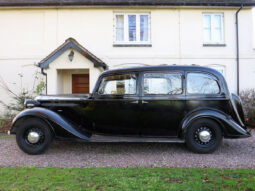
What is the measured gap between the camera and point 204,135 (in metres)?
3.84

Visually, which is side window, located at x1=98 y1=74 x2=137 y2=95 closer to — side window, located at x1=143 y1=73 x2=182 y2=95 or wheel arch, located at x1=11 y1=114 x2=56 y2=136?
side window, located at x1=143 y1=73 x2=182 y2=95

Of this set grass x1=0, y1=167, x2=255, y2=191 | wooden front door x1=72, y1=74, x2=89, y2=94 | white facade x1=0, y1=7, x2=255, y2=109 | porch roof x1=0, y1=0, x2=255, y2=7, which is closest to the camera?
grass x1=0, y1=167, x2=255, y2=191

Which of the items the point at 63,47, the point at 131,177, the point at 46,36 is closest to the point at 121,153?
the point at 131,177

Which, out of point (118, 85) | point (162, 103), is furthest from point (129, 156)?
point (118, 85)

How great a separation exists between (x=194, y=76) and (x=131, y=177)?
2.67m

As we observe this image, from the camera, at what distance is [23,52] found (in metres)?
8.22

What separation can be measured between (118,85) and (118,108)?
1.82ft

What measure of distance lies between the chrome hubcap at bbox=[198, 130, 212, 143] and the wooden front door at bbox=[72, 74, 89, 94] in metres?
6.10

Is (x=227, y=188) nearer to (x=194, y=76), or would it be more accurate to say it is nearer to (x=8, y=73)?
(x=194, y=76)

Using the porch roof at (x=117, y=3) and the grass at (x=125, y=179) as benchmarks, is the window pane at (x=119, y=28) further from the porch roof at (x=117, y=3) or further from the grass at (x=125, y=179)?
the grass at (x=125, y=179)

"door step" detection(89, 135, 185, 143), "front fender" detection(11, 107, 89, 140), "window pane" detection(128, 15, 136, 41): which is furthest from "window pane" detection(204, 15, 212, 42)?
"front fender" detection(11, 107, 89, 140)

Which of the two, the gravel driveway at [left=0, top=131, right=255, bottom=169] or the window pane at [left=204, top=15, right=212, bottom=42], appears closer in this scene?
the gravel driveway at [left=0, top=131, right=255, bottom=169]

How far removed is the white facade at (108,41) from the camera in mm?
8227

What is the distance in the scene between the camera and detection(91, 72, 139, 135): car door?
3979mm
